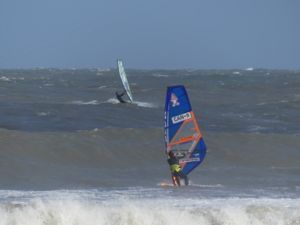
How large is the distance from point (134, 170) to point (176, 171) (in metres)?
Answer: 3.08

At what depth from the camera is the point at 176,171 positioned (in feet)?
39.3

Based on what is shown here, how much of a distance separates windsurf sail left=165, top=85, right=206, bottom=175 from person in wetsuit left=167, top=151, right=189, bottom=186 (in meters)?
0.24

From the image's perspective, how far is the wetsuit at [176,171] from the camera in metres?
11.8

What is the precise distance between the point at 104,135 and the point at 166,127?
683cm

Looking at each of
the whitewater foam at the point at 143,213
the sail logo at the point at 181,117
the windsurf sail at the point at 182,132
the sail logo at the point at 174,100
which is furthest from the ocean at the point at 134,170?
the sail logo at the point at 174,100

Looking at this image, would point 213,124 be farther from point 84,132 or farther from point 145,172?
point 145,172

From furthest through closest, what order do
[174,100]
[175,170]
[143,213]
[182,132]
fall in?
1. [182,132]
2. [174,100]
3. [175,170]
4. [143,213]

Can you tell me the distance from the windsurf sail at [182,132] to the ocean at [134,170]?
59 centimetres

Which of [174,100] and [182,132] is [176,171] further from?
[174,100]

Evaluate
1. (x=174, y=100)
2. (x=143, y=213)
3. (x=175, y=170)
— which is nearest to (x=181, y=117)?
(x=174, y=100)

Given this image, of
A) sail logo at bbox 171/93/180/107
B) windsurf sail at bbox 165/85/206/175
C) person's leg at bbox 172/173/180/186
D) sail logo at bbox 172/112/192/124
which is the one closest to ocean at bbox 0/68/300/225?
person's leg at bbox 172/173/180/186

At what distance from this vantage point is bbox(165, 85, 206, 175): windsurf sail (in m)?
12.2

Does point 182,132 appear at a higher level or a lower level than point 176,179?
higher

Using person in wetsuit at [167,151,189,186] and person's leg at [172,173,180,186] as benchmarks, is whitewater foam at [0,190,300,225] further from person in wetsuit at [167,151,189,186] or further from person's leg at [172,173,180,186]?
person's leg at [172,173,180,186]
